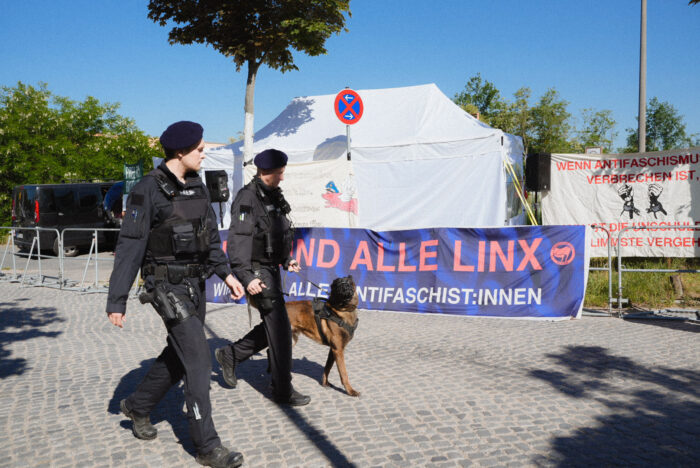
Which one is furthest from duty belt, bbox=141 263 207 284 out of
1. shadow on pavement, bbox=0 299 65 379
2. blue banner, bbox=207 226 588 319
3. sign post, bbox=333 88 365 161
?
sign post, bbox=333 88 365 161

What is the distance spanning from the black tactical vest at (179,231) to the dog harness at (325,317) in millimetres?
1553

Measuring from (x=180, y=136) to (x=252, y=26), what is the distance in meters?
12.7

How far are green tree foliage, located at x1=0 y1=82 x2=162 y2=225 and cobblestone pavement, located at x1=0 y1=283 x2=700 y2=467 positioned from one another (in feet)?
65.3

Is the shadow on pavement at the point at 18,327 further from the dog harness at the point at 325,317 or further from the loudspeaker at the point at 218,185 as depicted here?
the loudspeaker at the point at 218,185

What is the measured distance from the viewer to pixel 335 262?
354 inches

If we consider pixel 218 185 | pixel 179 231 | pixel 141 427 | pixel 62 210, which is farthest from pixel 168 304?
pixel 62 210

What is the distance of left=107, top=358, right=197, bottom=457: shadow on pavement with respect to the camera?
12.6ft

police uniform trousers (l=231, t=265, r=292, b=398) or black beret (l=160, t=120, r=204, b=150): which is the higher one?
black beret (l=160, t=120, r=204, b=150)

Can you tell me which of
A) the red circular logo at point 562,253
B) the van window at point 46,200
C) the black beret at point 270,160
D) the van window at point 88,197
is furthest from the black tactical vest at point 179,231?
the van window at point 88,197

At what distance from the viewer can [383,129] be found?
14.1 metres

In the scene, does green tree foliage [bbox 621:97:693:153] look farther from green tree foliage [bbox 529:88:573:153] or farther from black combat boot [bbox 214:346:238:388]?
black combat boot [bbox 214:346:238:388]

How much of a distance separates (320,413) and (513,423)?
1.45 m

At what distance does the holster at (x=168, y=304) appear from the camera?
324 centimetres

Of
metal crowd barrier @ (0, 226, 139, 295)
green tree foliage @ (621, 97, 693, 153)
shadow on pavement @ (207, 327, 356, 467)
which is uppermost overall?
green tree foliage @ (621, 97, 693, 153)
